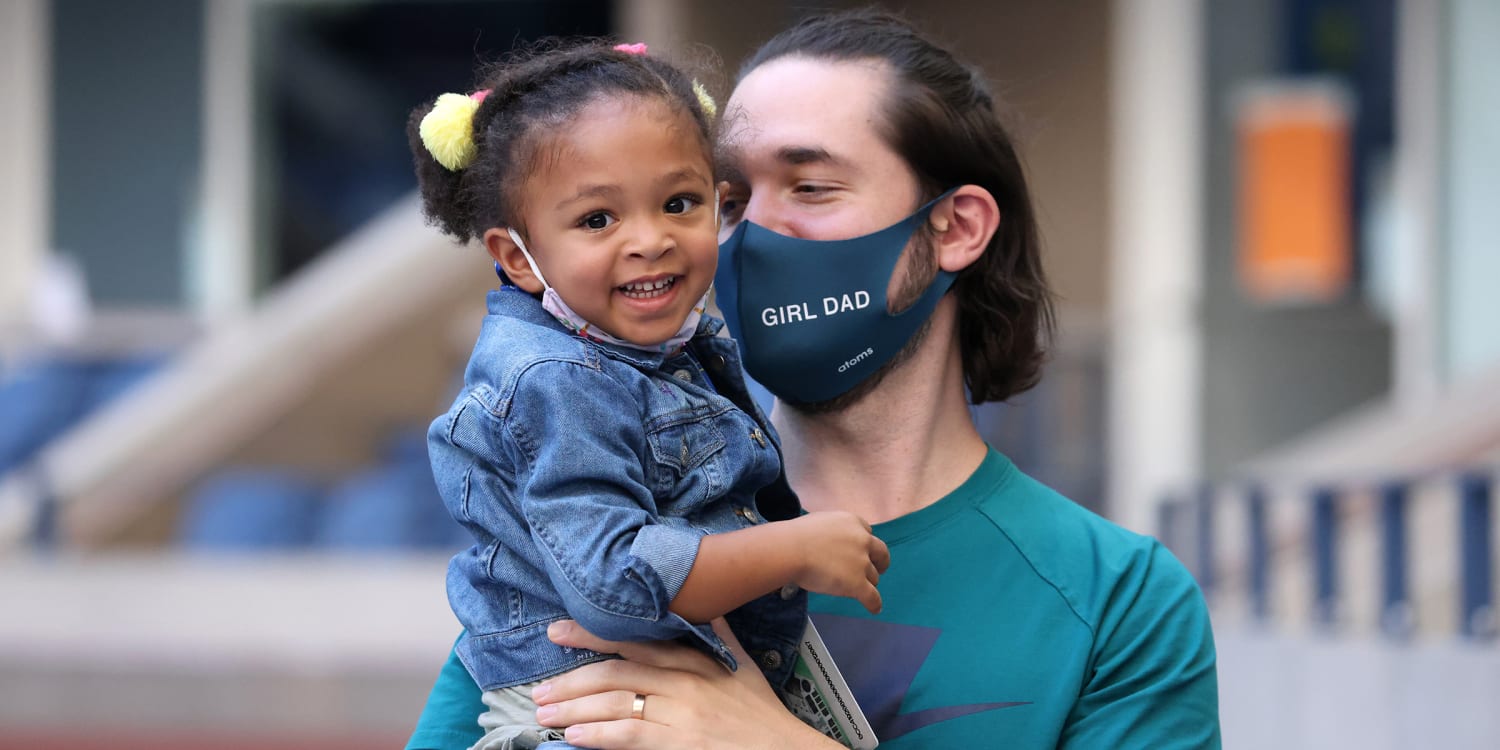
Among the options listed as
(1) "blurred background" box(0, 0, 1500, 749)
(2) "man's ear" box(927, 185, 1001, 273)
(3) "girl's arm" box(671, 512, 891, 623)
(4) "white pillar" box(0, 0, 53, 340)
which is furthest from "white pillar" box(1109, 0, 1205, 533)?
(4) "white pillar" box(0, 0, 53, 340)

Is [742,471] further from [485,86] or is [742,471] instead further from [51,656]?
[51,656]

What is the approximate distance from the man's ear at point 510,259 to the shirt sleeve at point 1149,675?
83cm

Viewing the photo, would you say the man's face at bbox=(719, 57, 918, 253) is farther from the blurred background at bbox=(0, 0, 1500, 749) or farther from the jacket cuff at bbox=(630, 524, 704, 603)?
the blurred background at bbox=(0, 0, 1500, 749)

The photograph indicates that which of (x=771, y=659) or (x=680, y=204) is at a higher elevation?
(x=680, y=204)

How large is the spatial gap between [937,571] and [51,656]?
8784 millimetres

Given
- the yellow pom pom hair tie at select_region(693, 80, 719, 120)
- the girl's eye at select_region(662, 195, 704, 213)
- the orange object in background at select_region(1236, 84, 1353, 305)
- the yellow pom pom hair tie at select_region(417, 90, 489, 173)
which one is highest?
the orange object in background at select_region(1236, 84, 1353, 305)

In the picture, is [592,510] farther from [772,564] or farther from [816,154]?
[816,154]

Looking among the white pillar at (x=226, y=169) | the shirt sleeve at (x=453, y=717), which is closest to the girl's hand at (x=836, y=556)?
the shirt sleeve at (x=453, y=717)

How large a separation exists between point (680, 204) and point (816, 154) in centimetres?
42

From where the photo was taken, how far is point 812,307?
2.59m

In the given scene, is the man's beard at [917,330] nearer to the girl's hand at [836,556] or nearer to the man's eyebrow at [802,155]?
the man's eyebrow at [802,155]

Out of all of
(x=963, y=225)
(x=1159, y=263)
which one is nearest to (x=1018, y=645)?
(x=963, y=225)

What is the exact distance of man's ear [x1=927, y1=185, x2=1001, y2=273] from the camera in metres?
2.68

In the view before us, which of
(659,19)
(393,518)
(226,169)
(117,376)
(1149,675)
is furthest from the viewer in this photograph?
(226,169)
